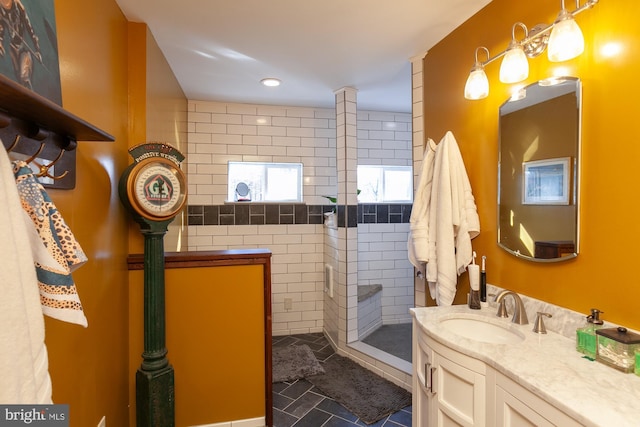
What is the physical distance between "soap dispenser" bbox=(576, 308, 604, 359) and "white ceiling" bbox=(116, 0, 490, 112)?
5.32 ft

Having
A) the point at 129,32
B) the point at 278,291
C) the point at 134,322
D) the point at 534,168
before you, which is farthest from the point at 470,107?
the point at 278,291

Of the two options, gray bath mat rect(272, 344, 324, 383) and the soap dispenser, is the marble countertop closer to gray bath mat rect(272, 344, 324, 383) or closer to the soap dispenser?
the soap dispenser

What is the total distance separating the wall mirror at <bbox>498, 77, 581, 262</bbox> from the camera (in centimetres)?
136

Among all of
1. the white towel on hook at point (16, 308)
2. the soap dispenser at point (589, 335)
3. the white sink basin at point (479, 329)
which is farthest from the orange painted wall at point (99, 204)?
the soap dispenser at point (589, 335)

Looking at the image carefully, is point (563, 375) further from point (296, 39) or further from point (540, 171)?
point (296, 39)

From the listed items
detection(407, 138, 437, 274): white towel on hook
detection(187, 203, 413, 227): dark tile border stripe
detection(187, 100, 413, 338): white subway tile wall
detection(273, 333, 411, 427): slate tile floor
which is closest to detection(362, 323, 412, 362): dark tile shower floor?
detection(187, 100, 413, 338): white subway tile wall

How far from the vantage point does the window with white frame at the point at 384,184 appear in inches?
151

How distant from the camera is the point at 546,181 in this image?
1.46 metres

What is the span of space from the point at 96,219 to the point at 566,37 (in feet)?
6.71

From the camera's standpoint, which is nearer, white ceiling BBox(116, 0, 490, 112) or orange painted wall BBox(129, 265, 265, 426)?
white ceiling BBox(116, 0, 490, 112)

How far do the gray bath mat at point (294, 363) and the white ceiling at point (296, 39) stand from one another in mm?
2488

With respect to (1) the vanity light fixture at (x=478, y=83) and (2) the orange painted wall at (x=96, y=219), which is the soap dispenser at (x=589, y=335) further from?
(2) the orange painted wall at (x=96, y=219)

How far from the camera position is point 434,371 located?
1387mm

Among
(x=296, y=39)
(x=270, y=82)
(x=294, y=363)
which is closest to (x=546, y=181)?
(x=296, y=39)
